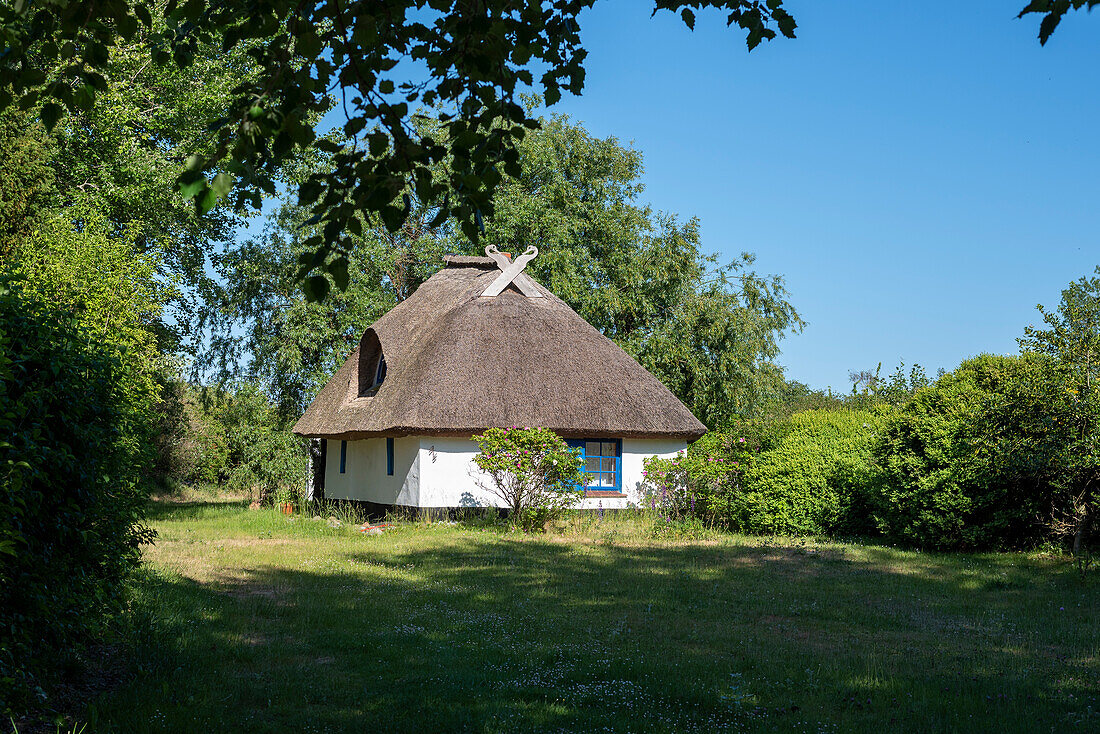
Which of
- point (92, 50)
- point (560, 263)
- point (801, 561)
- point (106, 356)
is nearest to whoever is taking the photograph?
point (92, 50)

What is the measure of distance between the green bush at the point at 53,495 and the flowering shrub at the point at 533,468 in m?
11.3

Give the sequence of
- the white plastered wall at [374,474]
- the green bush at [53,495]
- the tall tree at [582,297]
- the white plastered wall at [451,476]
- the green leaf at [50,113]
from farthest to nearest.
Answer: the tall tree at [582,297] → the white plastered wall at [374,474] → the white plastered wall at [451,476] → the green leaf at [50,113] → the green bush at [53,495]

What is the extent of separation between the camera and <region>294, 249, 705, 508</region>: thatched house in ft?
64.1

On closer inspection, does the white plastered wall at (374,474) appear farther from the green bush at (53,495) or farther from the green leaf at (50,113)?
the green leaf at (50,113)

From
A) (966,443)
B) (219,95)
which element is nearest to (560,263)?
(219,95)

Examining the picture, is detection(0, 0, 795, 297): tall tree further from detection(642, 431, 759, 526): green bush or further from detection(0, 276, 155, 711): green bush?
detection(642, 431, 759, 526): green bush

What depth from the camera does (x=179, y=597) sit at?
30.4 feet

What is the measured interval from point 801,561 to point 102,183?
2111 centimetres

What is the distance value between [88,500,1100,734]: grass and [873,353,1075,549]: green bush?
99 cm

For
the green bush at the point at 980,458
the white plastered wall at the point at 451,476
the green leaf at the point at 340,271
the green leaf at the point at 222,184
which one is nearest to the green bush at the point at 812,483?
the green bush at the point at 980,458

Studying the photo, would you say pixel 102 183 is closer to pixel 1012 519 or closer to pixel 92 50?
pixel 92 50

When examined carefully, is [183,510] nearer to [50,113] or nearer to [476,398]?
[476,398]

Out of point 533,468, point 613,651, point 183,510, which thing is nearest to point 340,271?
point 613,651

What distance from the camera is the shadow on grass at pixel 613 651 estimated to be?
Result: 5.62 meters
